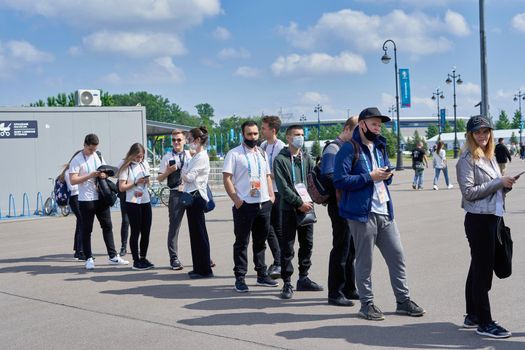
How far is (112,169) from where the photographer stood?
379 inches

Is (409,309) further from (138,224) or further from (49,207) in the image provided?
(49,207)

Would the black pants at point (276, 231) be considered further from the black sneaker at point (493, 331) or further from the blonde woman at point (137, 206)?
the black sneaker at point (493, 331)

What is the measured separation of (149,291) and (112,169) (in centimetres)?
248

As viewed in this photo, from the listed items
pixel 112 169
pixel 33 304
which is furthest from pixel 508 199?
pixel 33 304

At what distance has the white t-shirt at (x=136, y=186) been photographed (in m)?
9.35

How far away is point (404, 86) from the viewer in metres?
40.5

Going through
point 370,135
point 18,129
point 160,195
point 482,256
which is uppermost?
point 18,129

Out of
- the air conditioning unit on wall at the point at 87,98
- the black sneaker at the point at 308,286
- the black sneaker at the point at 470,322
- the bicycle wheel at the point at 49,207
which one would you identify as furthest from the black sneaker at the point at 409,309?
the air conditioning unit on wall at the point at 87,98

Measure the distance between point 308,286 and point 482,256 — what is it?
2.50 meters

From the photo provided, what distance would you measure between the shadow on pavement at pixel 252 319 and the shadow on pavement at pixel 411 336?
1.27 ft

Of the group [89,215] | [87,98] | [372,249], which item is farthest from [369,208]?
[87,98]

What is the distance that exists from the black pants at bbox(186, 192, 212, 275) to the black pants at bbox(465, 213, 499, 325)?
3926mm

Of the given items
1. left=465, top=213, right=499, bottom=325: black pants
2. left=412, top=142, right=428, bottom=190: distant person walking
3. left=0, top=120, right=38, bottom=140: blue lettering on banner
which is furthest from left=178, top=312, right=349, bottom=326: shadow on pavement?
left=412, top=142, right=428, bottom=190: distant person walking

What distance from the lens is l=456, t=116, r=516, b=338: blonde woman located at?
538cm
